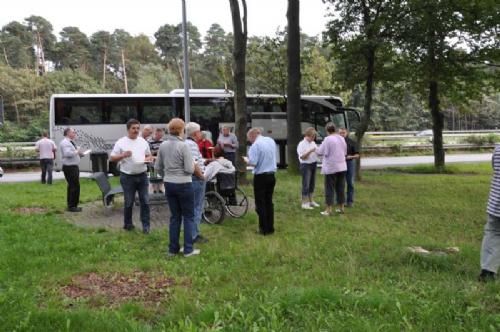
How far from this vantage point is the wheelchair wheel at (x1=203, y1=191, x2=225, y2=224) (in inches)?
358

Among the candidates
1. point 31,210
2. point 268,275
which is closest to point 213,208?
point 268,275

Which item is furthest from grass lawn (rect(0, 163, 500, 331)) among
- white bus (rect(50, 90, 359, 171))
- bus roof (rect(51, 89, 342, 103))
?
bus roof (rect(51, 89, 342, 103))

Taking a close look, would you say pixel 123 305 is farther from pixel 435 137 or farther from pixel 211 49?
pixel 211 49

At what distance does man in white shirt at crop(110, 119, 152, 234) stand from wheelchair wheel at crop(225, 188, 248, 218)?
1855 millimetres

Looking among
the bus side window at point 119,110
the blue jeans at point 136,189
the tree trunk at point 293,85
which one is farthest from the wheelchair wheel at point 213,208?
the bus side window at point 119,110

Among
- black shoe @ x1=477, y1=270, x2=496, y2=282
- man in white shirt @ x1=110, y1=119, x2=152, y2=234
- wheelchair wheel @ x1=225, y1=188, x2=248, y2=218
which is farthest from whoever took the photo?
wheelchair wheel @ x1=225, y1=188, x2=248, y2=218

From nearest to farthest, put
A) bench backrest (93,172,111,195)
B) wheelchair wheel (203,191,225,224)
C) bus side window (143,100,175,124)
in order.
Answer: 1. wheelchair wheel (203,191,225,224)
2. bench backrest (93,172,111,195)
3. bus side window (143,100,175,124)

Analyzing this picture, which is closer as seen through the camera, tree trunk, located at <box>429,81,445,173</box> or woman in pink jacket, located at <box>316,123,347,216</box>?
woman in pink jacket, located at <box>316,123,347,216</box>

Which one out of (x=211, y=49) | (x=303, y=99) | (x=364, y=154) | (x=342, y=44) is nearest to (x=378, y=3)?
(x=342, y=44)

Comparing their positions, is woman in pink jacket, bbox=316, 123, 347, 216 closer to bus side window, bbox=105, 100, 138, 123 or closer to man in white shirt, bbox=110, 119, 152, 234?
man in white shirt, bbox=110, 119, 152, 234

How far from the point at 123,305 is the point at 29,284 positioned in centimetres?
135

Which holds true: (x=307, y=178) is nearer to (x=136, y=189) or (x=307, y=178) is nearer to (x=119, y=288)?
(x=136, y=189)

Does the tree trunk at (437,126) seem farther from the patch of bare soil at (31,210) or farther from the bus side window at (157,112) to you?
the patch of bare soil at (31,210)

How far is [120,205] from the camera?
11.0 meters
